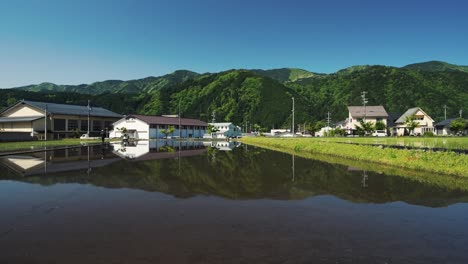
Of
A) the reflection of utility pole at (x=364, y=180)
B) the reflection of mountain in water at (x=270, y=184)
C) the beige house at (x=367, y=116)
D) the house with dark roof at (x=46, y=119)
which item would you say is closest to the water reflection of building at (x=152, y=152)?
the reflection of mountain in water at (x=270, y=184)

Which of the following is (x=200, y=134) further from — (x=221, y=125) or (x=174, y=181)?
(x=174, y=181)

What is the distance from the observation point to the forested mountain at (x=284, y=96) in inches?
4970

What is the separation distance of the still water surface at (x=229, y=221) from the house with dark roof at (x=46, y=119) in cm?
6023

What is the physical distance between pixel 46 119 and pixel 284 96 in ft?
409

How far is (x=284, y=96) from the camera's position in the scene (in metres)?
161

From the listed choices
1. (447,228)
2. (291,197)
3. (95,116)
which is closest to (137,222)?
(291,197)

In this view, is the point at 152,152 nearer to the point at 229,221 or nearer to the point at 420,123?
the point at 229,221

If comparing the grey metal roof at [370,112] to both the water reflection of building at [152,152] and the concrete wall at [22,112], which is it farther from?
the concrete wall at [22,112]

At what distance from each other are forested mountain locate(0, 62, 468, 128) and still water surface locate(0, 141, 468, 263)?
126896 millimetres

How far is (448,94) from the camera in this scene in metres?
127

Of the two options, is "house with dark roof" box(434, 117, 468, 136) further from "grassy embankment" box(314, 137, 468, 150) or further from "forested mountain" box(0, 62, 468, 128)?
"forested mountain" box(0, 62, 468, 128)

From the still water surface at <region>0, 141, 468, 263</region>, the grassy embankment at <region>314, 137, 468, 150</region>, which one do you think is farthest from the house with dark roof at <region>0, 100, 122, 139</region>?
the still water surface at <region>0, 141, 468, 263</region>

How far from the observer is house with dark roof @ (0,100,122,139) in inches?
2440

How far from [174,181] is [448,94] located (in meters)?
154
